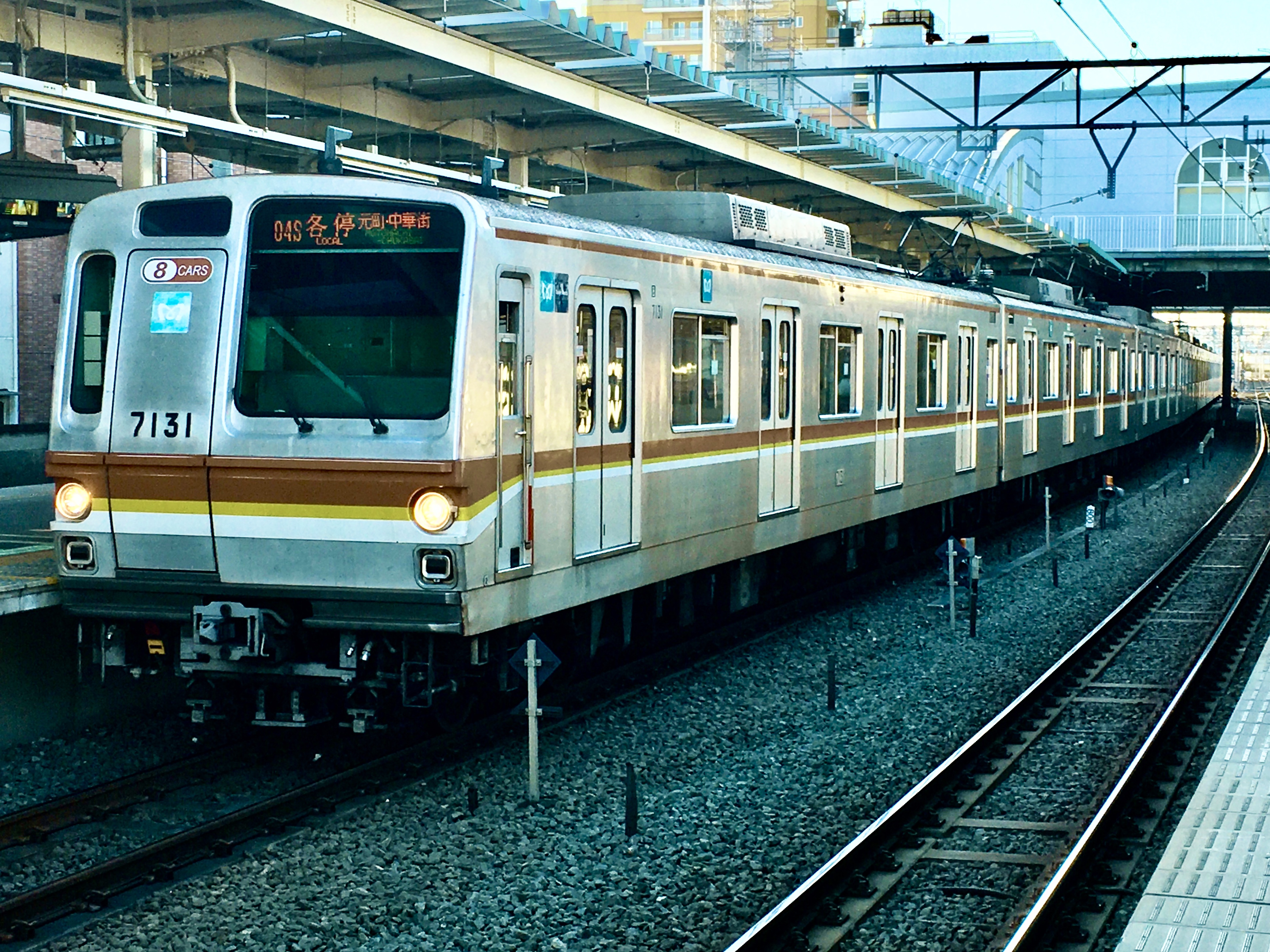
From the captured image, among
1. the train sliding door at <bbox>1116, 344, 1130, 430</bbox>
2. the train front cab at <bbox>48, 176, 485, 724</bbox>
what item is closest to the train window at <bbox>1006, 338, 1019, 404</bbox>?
the train sliding door at <bbox>1116, 344, 1130, 430</bbox>

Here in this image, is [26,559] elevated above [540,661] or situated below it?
above

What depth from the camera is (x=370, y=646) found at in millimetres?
8211

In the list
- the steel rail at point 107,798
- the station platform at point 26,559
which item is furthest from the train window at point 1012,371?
the steel rail at point 107,798

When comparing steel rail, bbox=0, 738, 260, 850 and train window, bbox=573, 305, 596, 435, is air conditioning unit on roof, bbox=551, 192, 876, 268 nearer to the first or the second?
train window, bbox=573, 305, 596, 435

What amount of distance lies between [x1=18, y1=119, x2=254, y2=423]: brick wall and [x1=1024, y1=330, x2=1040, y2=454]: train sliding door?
1362cm

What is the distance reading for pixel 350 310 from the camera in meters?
8.20

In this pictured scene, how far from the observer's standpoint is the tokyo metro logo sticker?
328 inches

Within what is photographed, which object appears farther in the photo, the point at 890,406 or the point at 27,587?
the point at 890,406

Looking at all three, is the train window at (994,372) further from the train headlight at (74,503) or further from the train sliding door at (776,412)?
the train headlight at (74,503)

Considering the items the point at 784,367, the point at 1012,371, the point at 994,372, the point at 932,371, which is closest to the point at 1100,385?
the point at 1012,371

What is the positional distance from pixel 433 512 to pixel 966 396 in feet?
37.4

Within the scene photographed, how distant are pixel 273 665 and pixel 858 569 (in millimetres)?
9873

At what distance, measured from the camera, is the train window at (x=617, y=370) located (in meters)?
9.83

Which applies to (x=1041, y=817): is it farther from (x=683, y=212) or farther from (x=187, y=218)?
(x=683, y=212)
